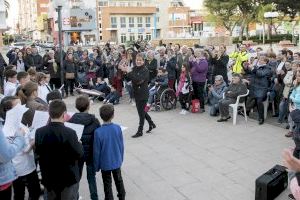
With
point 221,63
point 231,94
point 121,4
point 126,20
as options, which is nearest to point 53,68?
point 221,63

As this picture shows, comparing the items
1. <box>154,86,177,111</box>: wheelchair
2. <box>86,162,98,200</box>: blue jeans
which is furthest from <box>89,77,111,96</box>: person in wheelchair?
<box>86,162,98,200</box>: blue jeans

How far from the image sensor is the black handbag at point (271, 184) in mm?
5141

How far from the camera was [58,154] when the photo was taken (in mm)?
3934

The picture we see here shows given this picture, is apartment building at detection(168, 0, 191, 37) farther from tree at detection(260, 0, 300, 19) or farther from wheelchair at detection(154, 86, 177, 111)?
wheelchair at detection(154, 86, 177, 111)

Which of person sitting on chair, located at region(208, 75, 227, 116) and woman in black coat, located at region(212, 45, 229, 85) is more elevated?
woman in black coat, located at region(212, 45, 229, 85)

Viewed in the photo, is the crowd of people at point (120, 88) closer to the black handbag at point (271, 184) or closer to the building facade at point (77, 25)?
the black handbag at point (271, 184)

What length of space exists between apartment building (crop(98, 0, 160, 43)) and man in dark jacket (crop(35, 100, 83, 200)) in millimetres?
74481

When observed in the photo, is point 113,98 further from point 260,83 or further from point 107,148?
point 107,148

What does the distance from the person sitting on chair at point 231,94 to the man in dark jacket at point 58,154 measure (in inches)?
242

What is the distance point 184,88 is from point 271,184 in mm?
5989

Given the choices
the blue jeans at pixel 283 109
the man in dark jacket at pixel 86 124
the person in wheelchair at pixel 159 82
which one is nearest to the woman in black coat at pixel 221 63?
the person in wheelchair at pixel 159 82

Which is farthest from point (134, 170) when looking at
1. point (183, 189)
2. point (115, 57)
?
point (115, 57)

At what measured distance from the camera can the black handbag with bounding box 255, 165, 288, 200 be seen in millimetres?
5141

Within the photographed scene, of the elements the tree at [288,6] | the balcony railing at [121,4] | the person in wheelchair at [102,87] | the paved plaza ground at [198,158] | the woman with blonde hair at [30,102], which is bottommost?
the paved plaza ground at [198,158]
